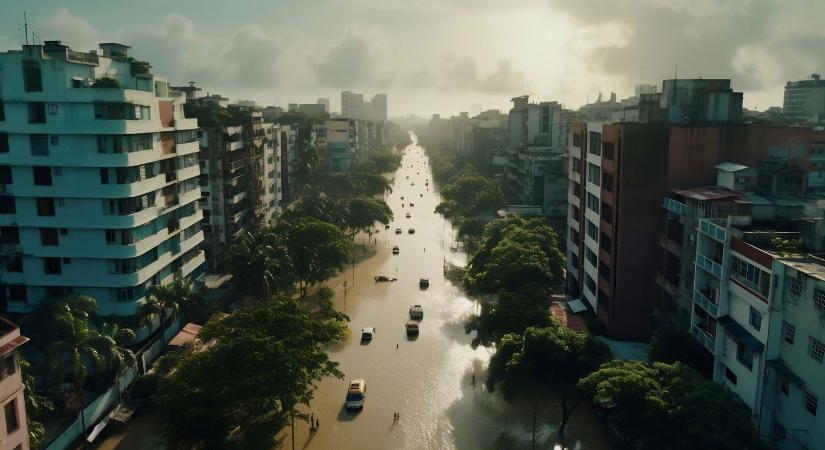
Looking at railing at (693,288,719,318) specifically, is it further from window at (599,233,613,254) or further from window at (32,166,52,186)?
window at (32,166,52,186)

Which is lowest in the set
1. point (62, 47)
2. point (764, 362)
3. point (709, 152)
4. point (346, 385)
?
point (346, 385)

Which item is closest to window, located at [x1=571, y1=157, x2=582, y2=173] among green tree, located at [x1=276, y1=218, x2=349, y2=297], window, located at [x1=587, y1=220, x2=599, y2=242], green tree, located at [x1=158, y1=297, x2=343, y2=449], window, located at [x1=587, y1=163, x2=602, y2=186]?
window, located at [x1=587, y1=163, x2=602, y2=186]

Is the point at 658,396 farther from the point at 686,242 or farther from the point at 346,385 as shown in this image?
the point at 346,385

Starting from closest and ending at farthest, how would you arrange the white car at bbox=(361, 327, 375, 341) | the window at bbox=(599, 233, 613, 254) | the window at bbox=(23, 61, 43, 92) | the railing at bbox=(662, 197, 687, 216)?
the railing at bbox=(662, 197, 687, 216)
the window at bbox=(23, 61, 43, 92)
the window at bbox=(599, 233, 613, 254)
the white car at bbox=(361, 327, 375, 341)

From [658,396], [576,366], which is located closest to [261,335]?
[576,366]

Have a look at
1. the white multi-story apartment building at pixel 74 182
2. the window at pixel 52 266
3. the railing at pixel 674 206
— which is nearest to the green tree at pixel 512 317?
the railing at pixel 674 206

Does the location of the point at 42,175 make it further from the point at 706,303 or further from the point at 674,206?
the point at 706,303

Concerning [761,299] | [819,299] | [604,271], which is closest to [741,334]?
[761,299]
